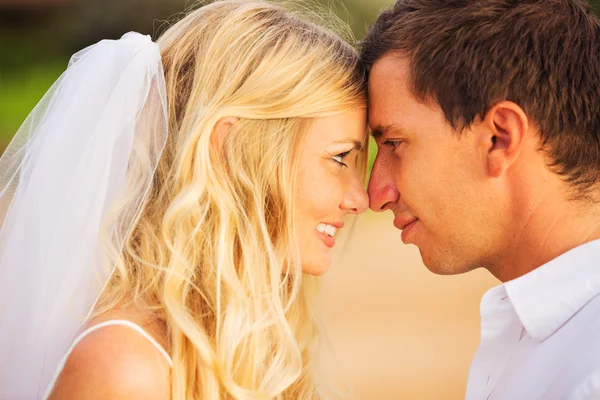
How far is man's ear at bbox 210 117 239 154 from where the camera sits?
3.12 meters

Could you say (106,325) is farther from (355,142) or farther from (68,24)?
(68,24)

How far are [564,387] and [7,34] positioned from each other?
65.8ft

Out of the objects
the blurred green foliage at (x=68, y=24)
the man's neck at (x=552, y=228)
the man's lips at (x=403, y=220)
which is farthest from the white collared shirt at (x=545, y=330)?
the blurred green foliage at (x=68, y=24)

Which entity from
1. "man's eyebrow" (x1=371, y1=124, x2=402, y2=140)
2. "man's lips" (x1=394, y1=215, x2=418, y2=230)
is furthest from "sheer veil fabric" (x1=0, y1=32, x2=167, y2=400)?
"man's lips" (x1=394, y1=215, x2=418, y2=230)

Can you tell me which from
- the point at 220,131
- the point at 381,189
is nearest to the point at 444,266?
the point at 381,189

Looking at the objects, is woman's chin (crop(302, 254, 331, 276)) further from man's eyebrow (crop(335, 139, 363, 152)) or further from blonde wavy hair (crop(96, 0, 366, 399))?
man's eyebrow (crop(335, 139, 363, 152))

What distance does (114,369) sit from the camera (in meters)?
2.54

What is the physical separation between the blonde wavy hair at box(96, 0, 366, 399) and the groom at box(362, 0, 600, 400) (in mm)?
317

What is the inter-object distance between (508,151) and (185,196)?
4.04ft

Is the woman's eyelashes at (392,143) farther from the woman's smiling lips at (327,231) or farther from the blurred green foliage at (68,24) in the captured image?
the blurred green foliage at (68,24)

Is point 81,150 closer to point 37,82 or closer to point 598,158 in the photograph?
point 598,158

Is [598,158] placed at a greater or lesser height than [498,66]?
lesser

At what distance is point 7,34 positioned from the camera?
2011cm

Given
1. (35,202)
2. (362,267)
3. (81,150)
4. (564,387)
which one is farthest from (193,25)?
(362,267)
